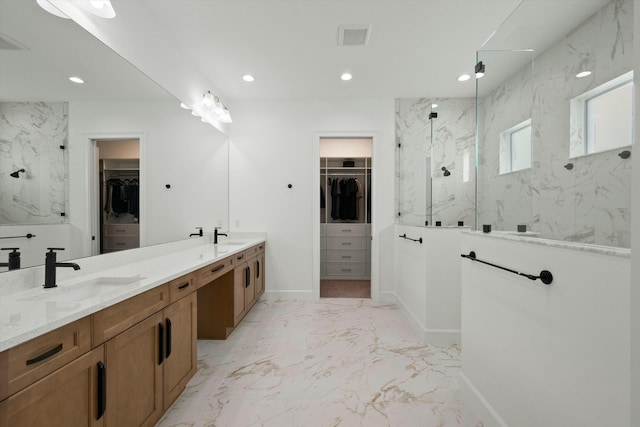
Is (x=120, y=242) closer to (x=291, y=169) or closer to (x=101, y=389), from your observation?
(x=101, y=389)

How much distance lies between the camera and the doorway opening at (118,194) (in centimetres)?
179

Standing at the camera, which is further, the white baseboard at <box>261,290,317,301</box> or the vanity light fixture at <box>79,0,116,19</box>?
the white baseboard at <box>261,290,317,301</box>

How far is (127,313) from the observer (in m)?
1.20

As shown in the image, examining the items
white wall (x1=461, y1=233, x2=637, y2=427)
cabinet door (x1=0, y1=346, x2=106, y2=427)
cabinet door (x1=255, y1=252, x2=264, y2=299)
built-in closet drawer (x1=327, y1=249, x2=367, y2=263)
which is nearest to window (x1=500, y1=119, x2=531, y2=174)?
white wall (x1=461, y1=233, x2=637, y2=427)

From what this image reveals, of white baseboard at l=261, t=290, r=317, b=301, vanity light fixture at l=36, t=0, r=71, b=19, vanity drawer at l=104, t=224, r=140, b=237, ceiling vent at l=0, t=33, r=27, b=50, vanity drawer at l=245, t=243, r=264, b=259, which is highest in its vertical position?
vanity light fixture at l=36, t=0, r=71, b=19

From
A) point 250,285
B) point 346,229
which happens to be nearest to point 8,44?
point 250,285

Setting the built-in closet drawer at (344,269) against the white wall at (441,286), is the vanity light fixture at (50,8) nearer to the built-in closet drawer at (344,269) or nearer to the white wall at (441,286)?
the white wall at (441,286)

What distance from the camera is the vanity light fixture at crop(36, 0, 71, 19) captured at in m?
1.35

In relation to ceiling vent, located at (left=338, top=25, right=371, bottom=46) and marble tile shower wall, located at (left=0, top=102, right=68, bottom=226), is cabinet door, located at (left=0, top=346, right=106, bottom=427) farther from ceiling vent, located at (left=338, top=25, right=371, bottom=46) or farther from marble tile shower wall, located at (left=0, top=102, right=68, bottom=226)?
ceiling vent, located at (left=338, top=25, right=371, bottom=46)

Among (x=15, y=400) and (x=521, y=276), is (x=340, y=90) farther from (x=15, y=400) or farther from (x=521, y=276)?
(x=15, y=400)

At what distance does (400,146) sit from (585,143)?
9.18ft

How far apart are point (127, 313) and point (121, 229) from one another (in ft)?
3.28

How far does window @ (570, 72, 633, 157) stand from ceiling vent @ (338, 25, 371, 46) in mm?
1775

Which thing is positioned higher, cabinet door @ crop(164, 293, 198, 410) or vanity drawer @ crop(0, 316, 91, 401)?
vanity drawer @ crop(0, 316, 91, 401)
